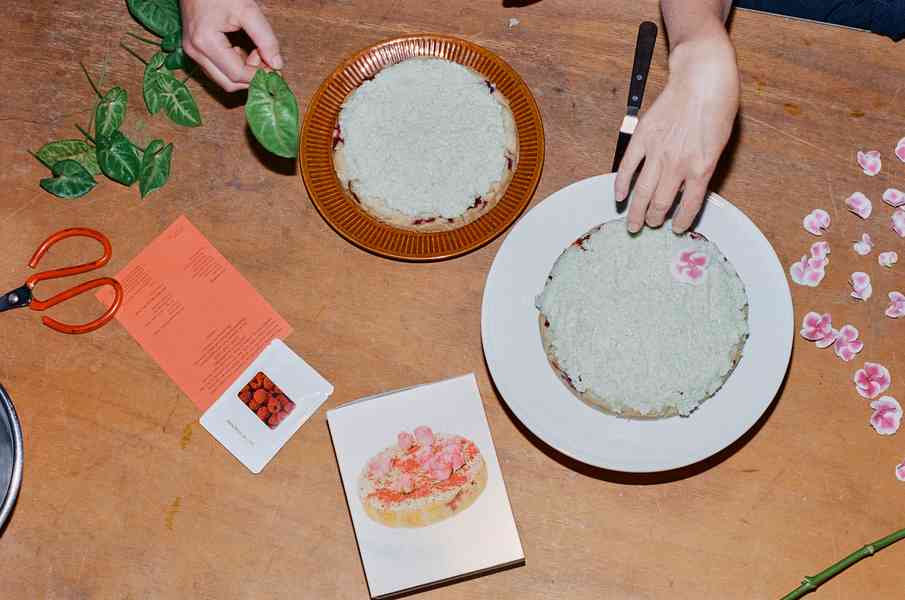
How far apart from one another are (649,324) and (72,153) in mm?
991

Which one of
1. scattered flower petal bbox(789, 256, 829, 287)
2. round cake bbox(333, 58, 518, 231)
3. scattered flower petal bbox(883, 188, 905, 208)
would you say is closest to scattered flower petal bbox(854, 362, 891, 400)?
scattered flower petal bbox(789, 256, 829, 287)

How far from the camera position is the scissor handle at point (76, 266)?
4.34ft

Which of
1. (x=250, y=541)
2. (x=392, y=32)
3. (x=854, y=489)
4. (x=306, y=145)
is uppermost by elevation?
(x=392, y=32)

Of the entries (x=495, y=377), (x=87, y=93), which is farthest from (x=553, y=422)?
(x=87, y=93)

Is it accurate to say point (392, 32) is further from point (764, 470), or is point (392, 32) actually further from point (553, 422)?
point (764, 470)

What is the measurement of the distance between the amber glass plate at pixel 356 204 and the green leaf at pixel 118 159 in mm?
292

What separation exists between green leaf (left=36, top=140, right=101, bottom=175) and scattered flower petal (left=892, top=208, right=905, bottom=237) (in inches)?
51.3

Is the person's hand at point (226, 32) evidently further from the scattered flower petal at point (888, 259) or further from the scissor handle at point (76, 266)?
the scattered flower petal at point (888, 259)

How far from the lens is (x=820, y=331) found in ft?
4.07

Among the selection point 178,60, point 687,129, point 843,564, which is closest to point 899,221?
point 687,129

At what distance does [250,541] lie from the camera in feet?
4.12

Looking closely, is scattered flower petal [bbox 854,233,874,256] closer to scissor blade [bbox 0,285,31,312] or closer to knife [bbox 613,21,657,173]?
knife [bbox 613,21,657,173]

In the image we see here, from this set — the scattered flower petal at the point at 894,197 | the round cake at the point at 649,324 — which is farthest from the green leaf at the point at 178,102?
the scattered flower petal at the point at 894,197

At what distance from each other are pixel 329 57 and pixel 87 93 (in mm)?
425
